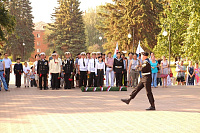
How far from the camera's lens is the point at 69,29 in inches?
2928

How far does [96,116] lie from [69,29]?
215 feet

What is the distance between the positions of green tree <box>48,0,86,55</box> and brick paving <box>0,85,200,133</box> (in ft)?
197

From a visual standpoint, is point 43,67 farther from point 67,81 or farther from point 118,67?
point 118,67

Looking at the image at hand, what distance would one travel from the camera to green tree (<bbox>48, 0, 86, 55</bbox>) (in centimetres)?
7350

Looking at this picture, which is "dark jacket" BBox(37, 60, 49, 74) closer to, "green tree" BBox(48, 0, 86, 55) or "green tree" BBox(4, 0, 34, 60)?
"green tree" BBox(48, 0, 86, 55)

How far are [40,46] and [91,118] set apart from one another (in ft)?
395

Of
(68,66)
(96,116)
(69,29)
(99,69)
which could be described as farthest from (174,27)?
(96,116)

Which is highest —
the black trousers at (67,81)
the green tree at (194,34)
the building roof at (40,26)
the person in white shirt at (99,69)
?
the building roof at (40,26)

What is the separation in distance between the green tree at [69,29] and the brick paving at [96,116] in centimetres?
5994

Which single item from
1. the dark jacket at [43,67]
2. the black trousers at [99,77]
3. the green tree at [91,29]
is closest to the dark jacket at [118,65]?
the black trousers at [99,77]

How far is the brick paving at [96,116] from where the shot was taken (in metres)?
8.16

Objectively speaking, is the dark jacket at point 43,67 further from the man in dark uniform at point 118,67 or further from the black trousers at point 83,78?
the man in dark uniform at point 118,67

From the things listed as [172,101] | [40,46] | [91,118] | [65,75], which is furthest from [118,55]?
[40,46]

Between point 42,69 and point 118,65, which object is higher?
point 118,65
